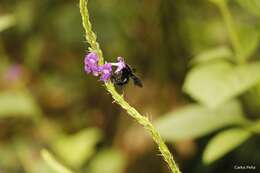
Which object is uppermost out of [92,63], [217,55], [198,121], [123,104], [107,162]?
[107,162]

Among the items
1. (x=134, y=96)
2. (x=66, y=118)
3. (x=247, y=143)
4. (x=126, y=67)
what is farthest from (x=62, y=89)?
(x=126, y=67)

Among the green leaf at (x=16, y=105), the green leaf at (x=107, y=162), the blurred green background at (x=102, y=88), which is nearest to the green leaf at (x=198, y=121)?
the blurred green background at (x=102, y=88)

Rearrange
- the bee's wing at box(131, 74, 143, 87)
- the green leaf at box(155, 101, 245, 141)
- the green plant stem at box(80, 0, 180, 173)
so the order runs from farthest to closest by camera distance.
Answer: the green leaf at box(155, 101, 245, 141)
the bee's wing at box(131, 74, 143, 87)
the green plant stem at box(80, 0, 180, 173)

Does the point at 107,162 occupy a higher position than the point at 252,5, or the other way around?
the point at 107,162

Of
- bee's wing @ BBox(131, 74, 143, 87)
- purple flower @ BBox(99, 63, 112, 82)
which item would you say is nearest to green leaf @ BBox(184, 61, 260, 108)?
bee's wing @ BBox(131, 74, 143, 87)

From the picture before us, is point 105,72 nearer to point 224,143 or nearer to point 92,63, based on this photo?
point 92,63

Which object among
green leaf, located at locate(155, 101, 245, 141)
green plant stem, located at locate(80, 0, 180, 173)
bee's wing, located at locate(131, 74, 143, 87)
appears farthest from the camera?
green leaf, located at locate(155, 101, 245, 141)

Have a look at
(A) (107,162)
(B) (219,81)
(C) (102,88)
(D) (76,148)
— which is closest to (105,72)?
(B) (219,81)

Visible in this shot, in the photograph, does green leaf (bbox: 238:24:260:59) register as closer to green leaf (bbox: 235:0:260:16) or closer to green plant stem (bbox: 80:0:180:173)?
green leaf (bbox: 235:0:260:16)

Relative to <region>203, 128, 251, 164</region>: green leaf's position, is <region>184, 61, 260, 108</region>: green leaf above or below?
above
